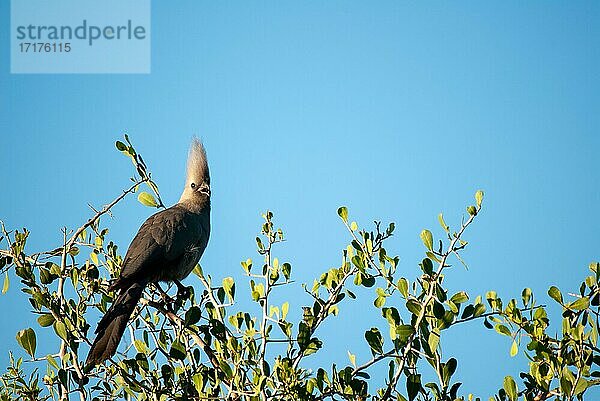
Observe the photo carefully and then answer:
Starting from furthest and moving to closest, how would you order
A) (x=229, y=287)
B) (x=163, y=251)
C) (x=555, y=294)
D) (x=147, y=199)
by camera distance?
1. (x=163, y=251)
2. (x=147, y=199)
3. (x=229, y=287)
4. (x=555, y=294)

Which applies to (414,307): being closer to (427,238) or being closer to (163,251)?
(427,238)

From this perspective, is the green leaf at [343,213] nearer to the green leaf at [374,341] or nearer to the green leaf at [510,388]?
the green leaf at [374,341]

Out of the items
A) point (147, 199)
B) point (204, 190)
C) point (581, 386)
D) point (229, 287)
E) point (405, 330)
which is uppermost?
point (204, 190)

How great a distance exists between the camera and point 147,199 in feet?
10.8

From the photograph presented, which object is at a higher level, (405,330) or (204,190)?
(204,190)

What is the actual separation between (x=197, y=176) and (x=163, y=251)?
3.61ft

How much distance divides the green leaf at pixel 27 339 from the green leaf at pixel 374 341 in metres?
1.16

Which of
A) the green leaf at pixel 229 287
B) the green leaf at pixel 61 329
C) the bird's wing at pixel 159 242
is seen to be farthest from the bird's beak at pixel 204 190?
the green leaf at pixel 61 329

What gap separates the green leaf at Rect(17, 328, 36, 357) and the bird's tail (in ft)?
0.95

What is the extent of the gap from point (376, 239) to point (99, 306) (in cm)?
124

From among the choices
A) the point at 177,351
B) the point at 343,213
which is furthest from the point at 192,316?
the point at 343,213

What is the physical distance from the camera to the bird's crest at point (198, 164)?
4.89 meters

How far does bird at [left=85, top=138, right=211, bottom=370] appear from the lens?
2.96m

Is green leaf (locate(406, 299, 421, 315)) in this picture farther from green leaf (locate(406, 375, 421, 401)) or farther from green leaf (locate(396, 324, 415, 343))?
green leaf (locate(406, 375, 421, 401))
